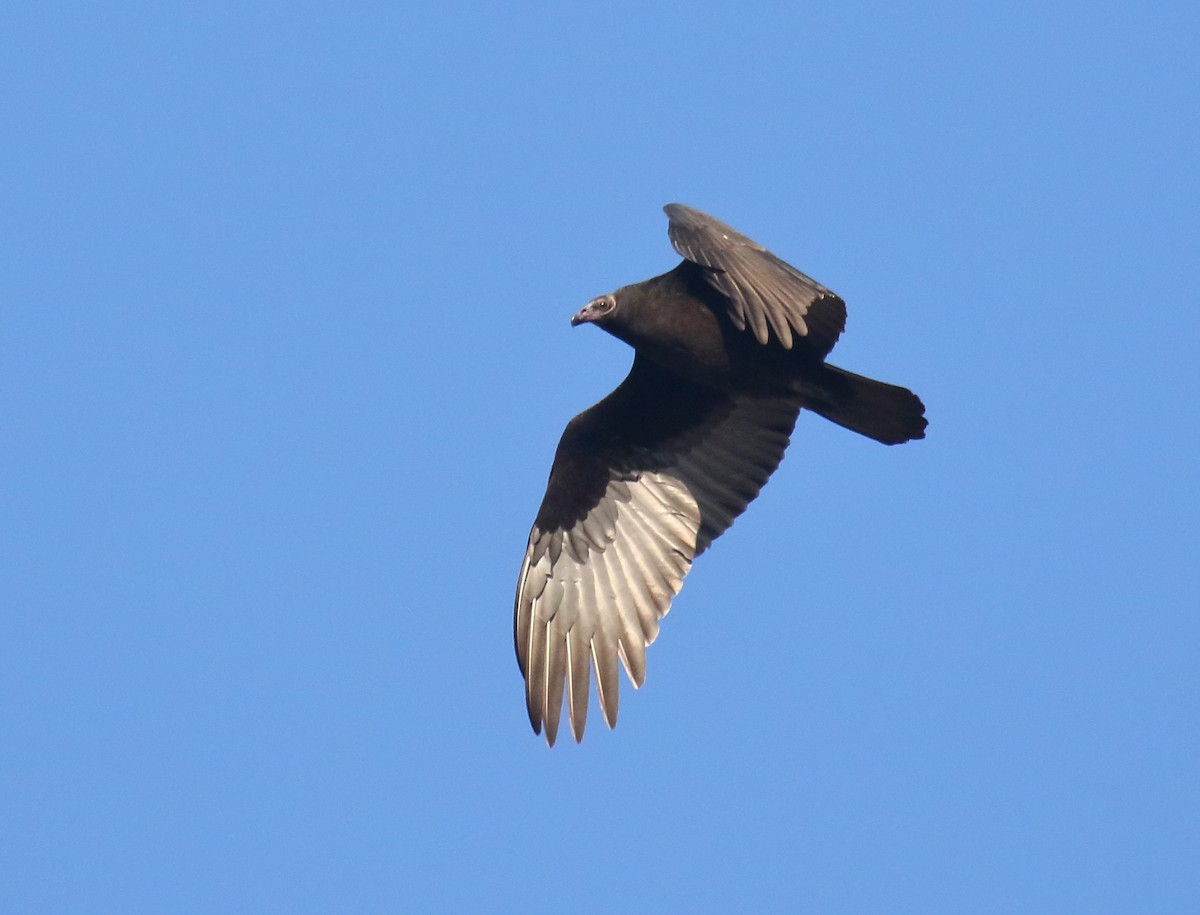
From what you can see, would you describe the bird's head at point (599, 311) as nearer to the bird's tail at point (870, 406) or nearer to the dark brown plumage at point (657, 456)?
the dark brown plumage at point (657, 456)

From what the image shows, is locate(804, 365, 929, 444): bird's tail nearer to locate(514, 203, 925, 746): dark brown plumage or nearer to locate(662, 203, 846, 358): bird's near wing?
locate(514, 203, 925, 746): dark brown plumage

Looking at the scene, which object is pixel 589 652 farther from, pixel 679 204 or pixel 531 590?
pixel 679 204

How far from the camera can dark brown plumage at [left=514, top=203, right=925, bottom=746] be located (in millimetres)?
10195

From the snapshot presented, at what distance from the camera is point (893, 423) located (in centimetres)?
1016

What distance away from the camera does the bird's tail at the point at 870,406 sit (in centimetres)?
1005

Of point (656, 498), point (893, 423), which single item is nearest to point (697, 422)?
point (656, 498)

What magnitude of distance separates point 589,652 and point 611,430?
4.82 ft

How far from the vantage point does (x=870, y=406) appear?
10148 millimetres

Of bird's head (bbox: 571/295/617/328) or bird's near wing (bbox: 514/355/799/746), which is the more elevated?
bird's head (bbox: 571/295/617/328)

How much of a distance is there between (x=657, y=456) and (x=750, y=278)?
237 cm

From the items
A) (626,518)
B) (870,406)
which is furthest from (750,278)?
(626,518)

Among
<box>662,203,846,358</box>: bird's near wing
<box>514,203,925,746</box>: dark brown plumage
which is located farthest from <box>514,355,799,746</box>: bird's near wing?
<box>662,203,846,358</box>: bird's near wing

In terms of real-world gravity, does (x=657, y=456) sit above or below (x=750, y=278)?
above

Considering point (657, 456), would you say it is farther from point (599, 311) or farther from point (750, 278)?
point (750, 278)
